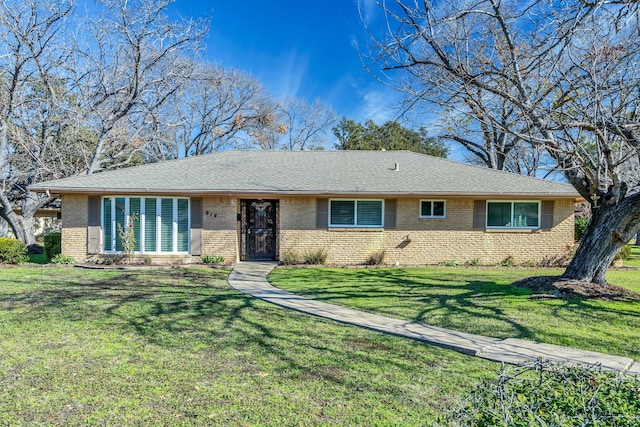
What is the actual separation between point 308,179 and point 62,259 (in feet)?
27.7

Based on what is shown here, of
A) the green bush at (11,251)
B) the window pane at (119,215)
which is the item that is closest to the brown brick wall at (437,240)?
the window pane at (119,215)

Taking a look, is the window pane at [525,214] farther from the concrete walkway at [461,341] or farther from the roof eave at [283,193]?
the concrete walkway at [461,341]

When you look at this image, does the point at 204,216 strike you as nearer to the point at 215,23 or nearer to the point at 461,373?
the point at 215,23

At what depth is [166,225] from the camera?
42.0 feet

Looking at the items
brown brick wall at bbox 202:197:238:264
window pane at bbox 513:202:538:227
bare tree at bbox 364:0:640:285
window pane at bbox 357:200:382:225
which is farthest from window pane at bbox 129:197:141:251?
window pane at bbox 513:202:538:227

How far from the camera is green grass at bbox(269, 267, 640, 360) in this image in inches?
217

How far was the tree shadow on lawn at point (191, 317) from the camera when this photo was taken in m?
4.81

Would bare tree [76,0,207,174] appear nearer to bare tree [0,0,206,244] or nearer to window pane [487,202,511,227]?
bare tree [0,0,206,244]

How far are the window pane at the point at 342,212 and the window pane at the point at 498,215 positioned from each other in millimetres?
4763

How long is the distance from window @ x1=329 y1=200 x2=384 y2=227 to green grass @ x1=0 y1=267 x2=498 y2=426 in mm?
6724

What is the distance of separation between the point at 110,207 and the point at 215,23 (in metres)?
8.52

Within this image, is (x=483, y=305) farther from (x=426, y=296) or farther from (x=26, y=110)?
(x=26, y=110)

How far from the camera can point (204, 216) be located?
42.3 ft

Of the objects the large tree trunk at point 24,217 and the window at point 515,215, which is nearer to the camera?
the window at point 515,215
